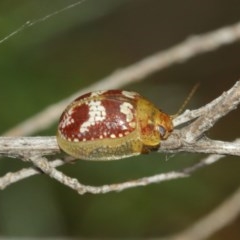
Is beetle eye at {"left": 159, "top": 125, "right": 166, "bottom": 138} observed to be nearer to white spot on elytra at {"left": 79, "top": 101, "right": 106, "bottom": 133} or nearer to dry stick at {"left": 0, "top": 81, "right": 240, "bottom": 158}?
dry stick at {"left": 0, "top": 81, "right": 240, "bottom": 158}

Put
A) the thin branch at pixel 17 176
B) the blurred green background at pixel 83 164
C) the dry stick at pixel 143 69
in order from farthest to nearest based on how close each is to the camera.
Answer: the blurred green background at pixel 83 164 → the dry stick at pixel 143 69 → the thin branch at pixel 17 176

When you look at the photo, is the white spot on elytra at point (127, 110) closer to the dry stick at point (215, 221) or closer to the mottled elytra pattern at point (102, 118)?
the mottled elytra pattern at point (102, 118)

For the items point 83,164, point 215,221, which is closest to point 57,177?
point 215,221

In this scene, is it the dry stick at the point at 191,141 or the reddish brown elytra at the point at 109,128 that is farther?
the reddish brown elytra at the point at 109,128

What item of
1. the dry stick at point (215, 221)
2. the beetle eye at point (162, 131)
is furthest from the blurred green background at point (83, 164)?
the beetle eye at point (162, 131)

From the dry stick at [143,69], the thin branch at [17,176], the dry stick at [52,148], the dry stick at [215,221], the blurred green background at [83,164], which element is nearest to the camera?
the dry stick at [52,148]

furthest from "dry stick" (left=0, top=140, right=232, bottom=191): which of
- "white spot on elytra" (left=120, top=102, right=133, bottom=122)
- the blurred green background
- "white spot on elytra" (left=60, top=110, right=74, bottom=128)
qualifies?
the blurred green background

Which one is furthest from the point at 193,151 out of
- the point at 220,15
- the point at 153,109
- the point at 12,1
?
the point at 220,15

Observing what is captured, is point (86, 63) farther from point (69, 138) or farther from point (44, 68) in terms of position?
point (69, 138)
